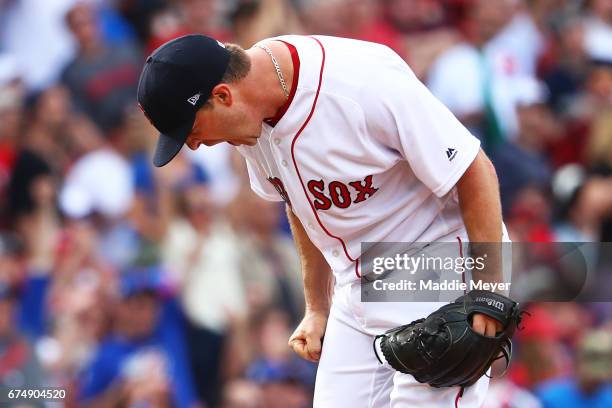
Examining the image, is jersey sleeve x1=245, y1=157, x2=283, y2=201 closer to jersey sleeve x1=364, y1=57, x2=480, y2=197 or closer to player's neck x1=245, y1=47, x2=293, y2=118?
player's neck x1=245, y1=47, x2=293, y2=118

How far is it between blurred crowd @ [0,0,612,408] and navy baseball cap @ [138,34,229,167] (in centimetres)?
246

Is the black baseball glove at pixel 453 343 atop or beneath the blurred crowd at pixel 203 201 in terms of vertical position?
atop

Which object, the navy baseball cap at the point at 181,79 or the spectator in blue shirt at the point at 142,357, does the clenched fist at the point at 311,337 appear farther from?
the spectator in blue shirt at the point at 142,357

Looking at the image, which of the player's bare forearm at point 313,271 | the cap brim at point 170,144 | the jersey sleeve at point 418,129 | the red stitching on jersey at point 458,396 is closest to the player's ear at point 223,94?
the cap brim at point 170,144

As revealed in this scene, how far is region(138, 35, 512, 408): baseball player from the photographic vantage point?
12.9 feet

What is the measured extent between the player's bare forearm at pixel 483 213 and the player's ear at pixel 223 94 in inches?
31.7

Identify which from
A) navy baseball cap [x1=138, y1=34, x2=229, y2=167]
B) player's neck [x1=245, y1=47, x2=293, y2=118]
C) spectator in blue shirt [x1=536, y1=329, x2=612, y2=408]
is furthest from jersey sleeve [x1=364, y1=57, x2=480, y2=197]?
spectator in blue shirt [x1=536, y1=329, x2=612, y2=408]

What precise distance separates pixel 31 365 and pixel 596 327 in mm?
3394

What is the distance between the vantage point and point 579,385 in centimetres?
692

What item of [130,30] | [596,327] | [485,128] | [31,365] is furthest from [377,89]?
[130,30]

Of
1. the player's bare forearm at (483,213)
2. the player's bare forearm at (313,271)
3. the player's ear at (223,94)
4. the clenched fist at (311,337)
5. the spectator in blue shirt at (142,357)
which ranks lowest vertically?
the spectator in blue shirt at (142,357)

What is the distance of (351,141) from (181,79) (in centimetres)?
59

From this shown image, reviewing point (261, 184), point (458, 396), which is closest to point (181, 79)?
point (261, 184)

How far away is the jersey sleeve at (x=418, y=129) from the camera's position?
393 centimetres
